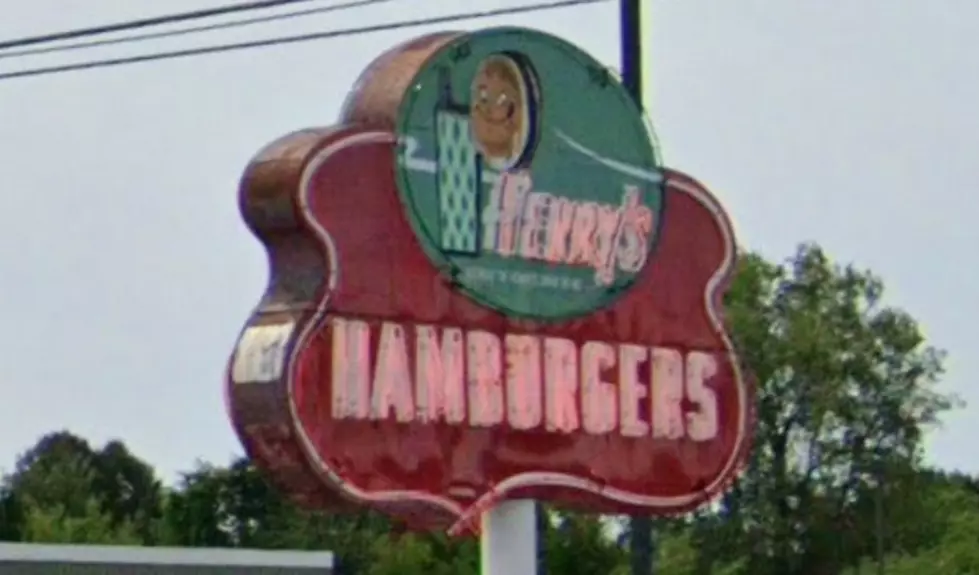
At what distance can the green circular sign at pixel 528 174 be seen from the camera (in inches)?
585

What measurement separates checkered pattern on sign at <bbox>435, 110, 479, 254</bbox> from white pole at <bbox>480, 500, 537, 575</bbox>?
5.51 ft

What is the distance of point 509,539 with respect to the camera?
15.6m

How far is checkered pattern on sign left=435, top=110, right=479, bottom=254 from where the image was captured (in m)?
14.9

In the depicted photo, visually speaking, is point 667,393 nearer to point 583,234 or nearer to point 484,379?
point 583,234

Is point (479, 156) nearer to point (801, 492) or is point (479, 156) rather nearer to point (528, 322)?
point (528, 322)

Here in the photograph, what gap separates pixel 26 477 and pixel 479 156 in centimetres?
7946

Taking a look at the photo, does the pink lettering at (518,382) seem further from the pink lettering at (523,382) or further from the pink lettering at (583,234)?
the pink lettering at (583,234)

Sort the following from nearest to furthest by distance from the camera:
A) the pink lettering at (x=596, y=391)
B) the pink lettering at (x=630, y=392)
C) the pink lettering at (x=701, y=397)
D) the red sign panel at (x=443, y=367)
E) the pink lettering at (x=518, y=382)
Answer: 1. the red sign panel at (x=443, y=367)
2. the pink lettering at (x=518, y=382)
3. the pink lettering at (x=596, y=391)
4. the pink lettering at (x=630, y=392)
5. the pink lettering at (x=701, y=397)

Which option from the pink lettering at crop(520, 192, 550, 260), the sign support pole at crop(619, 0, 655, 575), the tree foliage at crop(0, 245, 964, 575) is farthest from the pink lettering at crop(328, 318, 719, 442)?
the tree foliage at crop(0, 245, 964, 575)

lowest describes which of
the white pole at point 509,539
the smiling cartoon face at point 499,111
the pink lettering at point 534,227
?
the white pole at point 509,539

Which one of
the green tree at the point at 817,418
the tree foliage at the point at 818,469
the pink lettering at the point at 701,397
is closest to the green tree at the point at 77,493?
the tree foliage at the point at 818,469

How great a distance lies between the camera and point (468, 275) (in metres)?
15.0

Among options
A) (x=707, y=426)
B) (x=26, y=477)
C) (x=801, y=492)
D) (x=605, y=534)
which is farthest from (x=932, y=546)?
(x=707, y=426)

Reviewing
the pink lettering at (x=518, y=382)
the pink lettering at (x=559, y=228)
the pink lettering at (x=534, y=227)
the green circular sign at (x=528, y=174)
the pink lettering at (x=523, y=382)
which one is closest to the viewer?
the pink lettering at (x=518, y=382)
